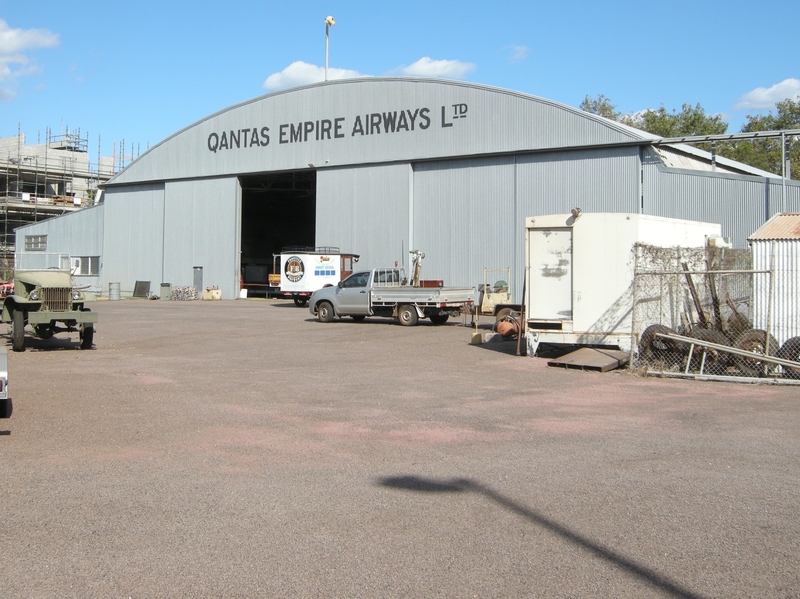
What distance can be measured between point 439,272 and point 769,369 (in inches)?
880

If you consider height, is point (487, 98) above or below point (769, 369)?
above

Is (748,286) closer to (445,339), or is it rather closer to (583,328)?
(583,328)

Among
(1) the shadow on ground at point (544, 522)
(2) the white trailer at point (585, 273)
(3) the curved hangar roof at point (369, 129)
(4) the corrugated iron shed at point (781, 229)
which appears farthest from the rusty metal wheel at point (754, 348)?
(3) the curved hangar roof at point (369, 129)

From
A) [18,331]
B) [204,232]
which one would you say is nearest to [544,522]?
[18,331]

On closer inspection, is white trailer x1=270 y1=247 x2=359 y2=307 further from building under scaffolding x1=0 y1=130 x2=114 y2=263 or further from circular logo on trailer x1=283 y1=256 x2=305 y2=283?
building under scaffolding x1=0 y1=130 x2=114 y2=263

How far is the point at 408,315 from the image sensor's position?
24344 millimetres

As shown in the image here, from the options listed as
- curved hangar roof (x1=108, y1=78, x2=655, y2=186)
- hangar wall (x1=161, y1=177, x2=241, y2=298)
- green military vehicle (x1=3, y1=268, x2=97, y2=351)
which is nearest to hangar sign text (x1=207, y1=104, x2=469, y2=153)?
curved hangar roof (x1=108, y1=78, x2=655, y2=186)

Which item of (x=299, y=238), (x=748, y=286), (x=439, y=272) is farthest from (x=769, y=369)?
(x=299, y=238)

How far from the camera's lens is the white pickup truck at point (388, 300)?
24047 mm

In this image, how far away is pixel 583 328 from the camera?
51.6 feet

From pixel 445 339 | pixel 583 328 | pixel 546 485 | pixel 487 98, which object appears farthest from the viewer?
pixel 487 98

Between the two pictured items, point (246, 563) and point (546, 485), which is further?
point (546, 485)

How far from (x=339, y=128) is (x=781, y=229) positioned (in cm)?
2603

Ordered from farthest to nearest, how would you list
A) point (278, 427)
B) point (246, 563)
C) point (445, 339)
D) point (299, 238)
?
point (299, 238) < point (445, 339) < point (278, 427) < point (246, 563)
